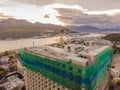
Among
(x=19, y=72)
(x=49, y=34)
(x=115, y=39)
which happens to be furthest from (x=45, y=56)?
(x=49, y=34)

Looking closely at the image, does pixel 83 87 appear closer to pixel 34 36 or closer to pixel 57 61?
pixel 57 61

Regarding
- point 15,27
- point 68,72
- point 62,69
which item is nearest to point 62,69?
point 62,69

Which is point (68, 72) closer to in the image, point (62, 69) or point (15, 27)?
point (62, 69)

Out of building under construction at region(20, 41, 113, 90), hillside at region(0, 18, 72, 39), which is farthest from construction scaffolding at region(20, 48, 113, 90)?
hillside at region(0, 18, 72, 39)

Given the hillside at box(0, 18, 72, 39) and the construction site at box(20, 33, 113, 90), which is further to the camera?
the hillside at box(0, 18, 72, 39)

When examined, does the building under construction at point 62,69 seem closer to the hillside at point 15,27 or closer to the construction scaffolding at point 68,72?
the construction scaffolding at point 68,72

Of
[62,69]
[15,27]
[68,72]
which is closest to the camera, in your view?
[68,72]

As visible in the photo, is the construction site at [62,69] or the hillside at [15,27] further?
the hillside at [15,27]

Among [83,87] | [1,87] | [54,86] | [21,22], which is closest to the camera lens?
[83,87]

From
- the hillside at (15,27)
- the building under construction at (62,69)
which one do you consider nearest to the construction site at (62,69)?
the building under construction at (62,69)

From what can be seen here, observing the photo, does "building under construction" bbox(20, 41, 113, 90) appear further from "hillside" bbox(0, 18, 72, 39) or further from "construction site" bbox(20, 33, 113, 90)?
"hillside" bbox(0, 18, 72, 39)

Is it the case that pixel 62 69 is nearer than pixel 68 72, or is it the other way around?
pixel 68 72
